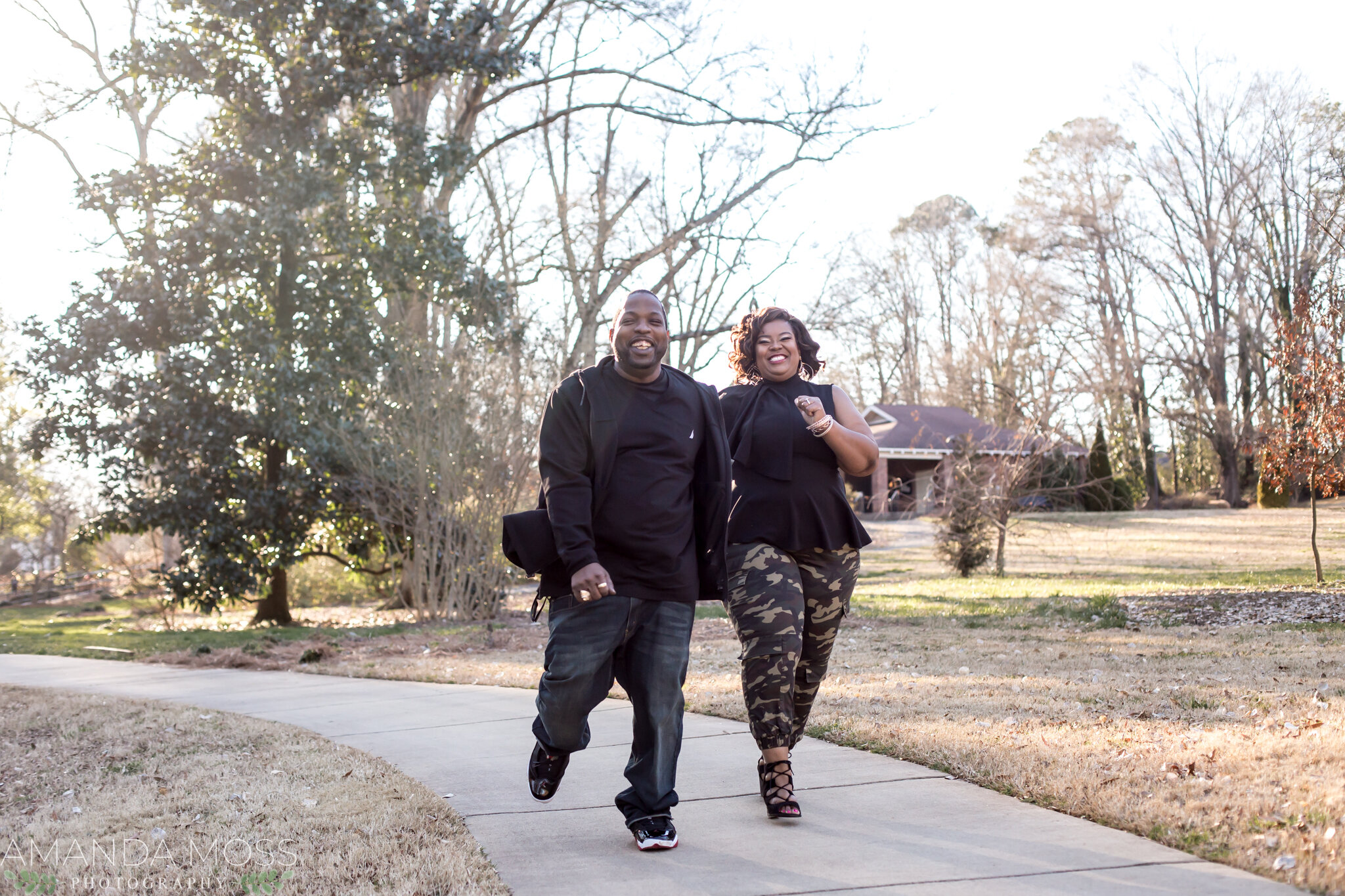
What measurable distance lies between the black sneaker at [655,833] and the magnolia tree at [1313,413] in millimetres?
11292

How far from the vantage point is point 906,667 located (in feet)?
27.1

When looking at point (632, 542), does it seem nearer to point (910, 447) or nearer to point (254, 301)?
point (254, 301)

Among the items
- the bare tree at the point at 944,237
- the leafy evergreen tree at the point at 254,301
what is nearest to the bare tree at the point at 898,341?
the bare tree at the point at 944,237

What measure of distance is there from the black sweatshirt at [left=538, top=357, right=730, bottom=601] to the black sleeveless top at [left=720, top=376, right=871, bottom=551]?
35 centimetres

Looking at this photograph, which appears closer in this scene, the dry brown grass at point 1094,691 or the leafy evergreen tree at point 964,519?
the dry brown grass at point 1094,691

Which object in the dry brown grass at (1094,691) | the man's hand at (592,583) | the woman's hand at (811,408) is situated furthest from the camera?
the woman's hand at (811,408)

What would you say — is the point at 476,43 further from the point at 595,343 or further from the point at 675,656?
the point at 675,656

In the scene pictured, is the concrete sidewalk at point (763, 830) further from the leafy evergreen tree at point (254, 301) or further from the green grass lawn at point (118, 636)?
the leafy evergreen tree at point (254, 301)

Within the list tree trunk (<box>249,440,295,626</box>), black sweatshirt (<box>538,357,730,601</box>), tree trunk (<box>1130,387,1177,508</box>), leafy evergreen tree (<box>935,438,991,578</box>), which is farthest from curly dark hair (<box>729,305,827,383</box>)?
tree trunk (<box>1130,387,1177,508</box>)

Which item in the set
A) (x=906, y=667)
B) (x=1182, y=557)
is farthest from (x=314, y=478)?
(x=1182, y=557)

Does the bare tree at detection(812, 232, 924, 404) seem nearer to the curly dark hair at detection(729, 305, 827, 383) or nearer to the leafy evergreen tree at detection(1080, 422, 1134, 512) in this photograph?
the leafy evergreen tree at detection(1080, 422, 1134, 512)

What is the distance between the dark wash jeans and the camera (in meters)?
3.75

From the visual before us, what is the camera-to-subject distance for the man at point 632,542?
12.3 ft

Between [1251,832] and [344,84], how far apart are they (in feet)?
51.8
